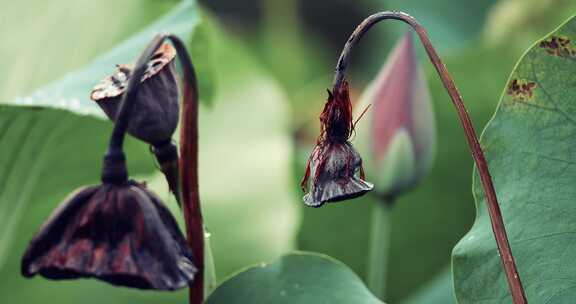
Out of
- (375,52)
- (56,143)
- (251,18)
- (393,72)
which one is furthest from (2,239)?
(251,18)

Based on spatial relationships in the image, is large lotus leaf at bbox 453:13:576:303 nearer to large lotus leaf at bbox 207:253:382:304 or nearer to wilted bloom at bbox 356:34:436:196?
large lotus leaf at bbox 207:253:382:304

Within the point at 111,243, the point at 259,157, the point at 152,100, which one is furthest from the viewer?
the point at 259,157

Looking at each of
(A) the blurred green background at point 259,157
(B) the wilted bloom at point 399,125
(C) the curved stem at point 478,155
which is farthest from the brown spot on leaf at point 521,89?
(A) the blurred green background at point 259,157

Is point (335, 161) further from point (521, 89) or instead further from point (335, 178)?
point (521, 89)

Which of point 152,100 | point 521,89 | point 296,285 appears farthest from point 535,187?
point 152,100

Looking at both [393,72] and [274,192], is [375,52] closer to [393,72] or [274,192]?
[274,192]
